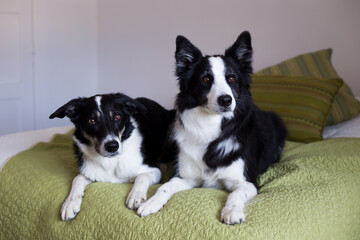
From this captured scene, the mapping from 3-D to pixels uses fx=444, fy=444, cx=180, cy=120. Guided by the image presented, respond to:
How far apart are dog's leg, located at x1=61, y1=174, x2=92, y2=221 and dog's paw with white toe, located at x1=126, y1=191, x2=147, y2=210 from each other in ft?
0.78

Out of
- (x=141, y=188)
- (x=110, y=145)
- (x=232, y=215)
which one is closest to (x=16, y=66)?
(x=110, y=145)

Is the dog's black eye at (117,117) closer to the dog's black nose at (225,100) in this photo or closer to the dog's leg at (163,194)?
the dog's leg at (163,194)

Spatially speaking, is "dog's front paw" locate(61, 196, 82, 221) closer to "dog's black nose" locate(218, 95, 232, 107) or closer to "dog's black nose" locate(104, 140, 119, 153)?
"dog's black nose" locate(104, 140, 119, 153)

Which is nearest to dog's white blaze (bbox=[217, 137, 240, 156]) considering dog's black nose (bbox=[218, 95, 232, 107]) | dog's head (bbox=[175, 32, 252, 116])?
dog's head (bbox=[175, 32, 252, 116])

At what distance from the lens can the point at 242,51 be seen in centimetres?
210

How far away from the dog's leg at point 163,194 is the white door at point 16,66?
262 cm

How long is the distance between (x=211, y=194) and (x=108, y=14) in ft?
10.2

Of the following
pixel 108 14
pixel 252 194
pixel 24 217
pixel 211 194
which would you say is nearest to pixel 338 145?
pixel 252 194

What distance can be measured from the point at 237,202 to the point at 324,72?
5.41 feet

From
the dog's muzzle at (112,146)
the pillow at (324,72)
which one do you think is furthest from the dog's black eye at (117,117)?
the pillow at (324,72)

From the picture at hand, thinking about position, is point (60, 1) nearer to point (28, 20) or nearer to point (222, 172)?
point (28, 20)

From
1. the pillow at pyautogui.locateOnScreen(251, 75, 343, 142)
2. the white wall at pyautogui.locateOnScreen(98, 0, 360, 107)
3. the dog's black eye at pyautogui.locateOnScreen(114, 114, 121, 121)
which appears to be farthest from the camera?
the white wall at pyautogui.locateOnScreen(98, 0, 360, 107)

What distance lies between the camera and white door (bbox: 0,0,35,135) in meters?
4.00

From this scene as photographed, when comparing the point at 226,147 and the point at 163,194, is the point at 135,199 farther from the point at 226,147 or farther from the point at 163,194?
the point at 226,147
